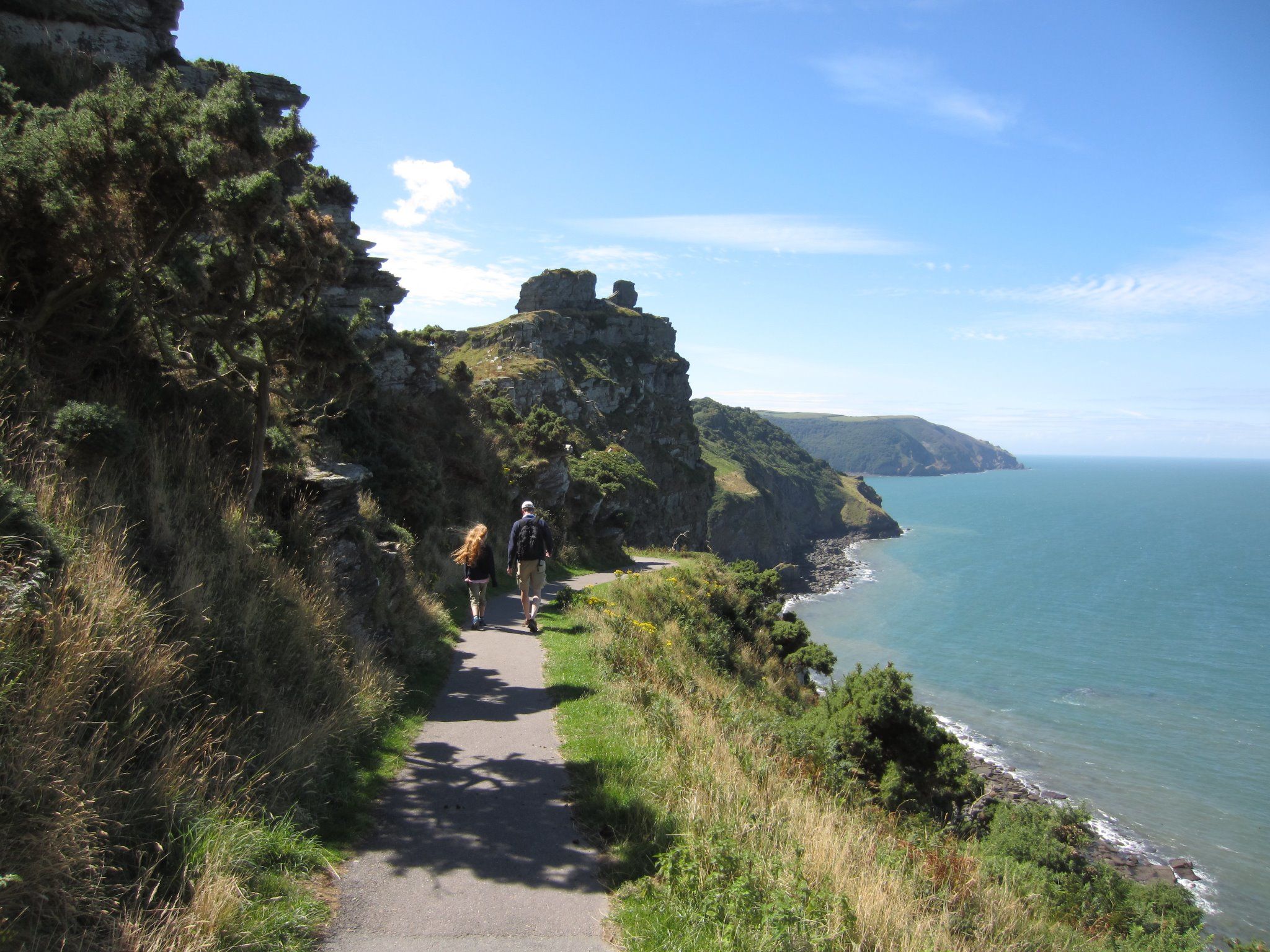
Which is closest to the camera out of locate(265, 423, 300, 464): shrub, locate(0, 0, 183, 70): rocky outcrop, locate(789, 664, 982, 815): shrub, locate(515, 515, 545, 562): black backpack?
locate(265, 423, 300, 464): shrub

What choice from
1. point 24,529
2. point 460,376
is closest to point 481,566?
point 24,529

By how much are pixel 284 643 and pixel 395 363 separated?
17.2 metres

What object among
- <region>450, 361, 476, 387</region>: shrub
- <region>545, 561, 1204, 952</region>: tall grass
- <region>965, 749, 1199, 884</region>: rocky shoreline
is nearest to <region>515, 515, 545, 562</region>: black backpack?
<region>545, 561, 1204, 952</region>: tall grass

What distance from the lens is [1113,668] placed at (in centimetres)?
5419

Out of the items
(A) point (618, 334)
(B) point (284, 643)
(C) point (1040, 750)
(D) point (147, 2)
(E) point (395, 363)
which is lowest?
(C) point (1040, 750)

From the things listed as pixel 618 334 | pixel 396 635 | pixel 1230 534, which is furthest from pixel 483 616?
pixel 1230 534

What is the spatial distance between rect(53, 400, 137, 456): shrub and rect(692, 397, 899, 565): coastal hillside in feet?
257

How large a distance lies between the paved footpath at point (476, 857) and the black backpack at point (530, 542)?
14.4ft

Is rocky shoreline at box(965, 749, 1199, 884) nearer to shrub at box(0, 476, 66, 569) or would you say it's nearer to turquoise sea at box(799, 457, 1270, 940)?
turquoise sea at box(799, 457, 1270, 940)

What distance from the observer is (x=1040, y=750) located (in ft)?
125

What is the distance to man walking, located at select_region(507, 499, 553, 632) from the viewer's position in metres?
12.1

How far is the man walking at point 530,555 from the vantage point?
12.1m

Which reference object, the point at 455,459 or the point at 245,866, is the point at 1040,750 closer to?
the point at 455,459

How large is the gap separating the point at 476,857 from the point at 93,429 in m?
5.23
